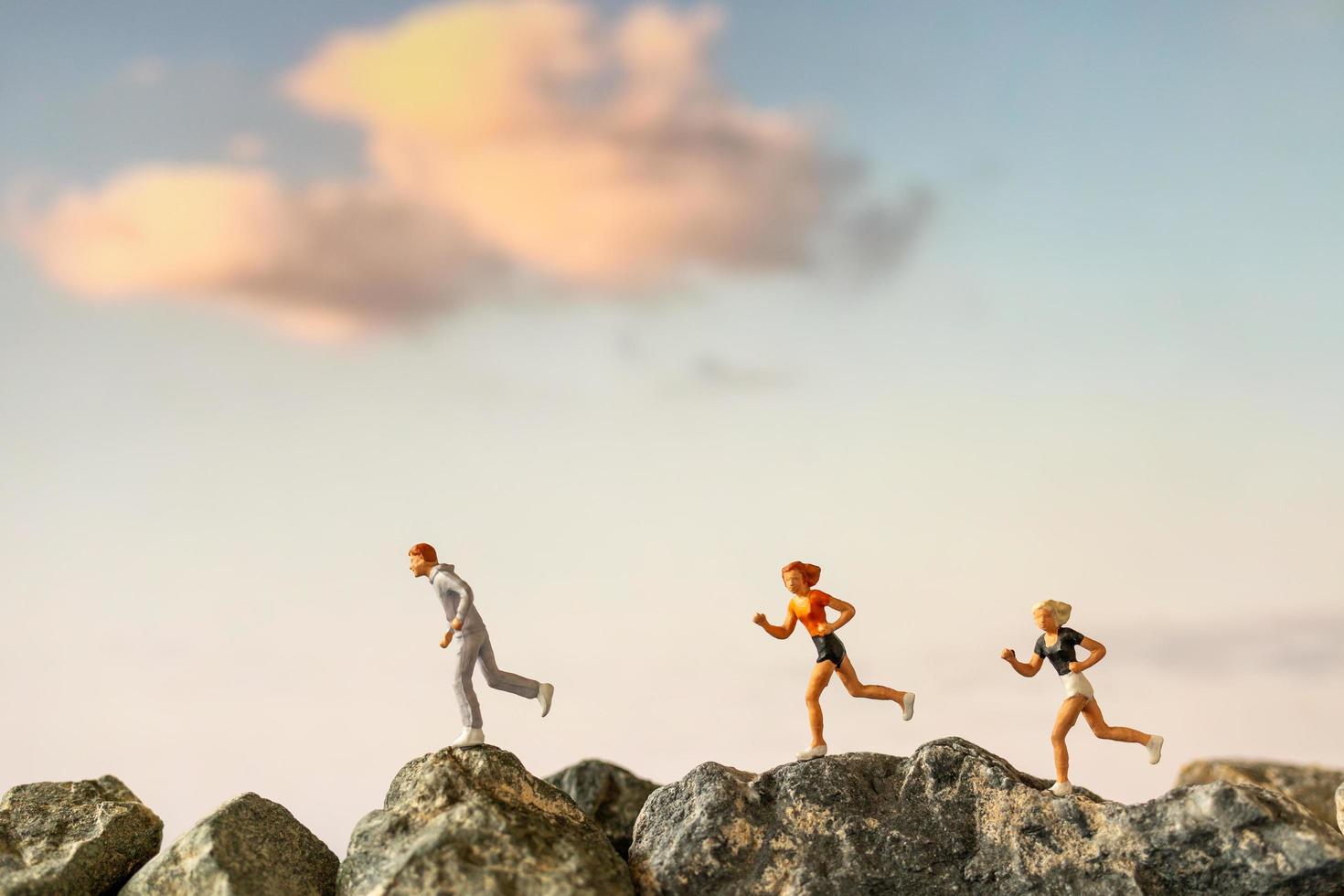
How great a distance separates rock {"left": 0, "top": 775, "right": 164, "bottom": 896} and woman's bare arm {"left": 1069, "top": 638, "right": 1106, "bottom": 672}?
23.4ft

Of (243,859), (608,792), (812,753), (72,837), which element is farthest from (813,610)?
(72,837)

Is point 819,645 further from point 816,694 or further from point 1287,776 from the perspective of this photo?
point 1287,776

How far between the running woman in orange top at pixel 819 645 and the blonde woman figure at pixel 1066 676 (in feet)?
3.26

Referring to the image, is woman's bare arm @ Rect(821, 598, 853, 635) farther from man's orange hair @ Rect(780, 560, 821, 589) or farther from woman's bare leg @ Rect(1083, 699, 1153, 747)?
woman's bare leg @ Rect(1083, 699, 1153, 747)

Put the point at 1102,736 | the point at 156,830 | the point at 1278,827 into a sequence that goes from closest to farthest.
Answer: the point at 1278,827, the point at 1102,736, the point at 156,830

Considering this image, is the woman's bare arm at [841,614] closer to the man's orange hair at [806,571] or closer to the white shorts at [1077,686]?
the man's orange hair at [806,571]

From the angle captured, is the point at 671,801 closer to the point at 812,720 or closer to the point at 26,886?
the point at 812,720

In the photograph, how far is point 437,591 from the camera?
10.9m

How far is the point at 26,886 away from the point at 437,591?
3.62 metres

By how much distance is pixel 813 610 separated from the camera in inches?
421

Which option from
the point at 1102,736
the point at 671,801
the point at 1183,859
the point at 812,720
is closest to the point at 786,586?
the point at 812,720

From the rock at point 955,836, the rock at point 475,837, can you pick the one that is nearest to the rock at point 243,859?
the rock at point 475,837

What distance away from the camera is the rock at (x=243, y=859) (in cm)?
1020

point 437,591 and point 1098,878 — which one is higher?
point 437,591
